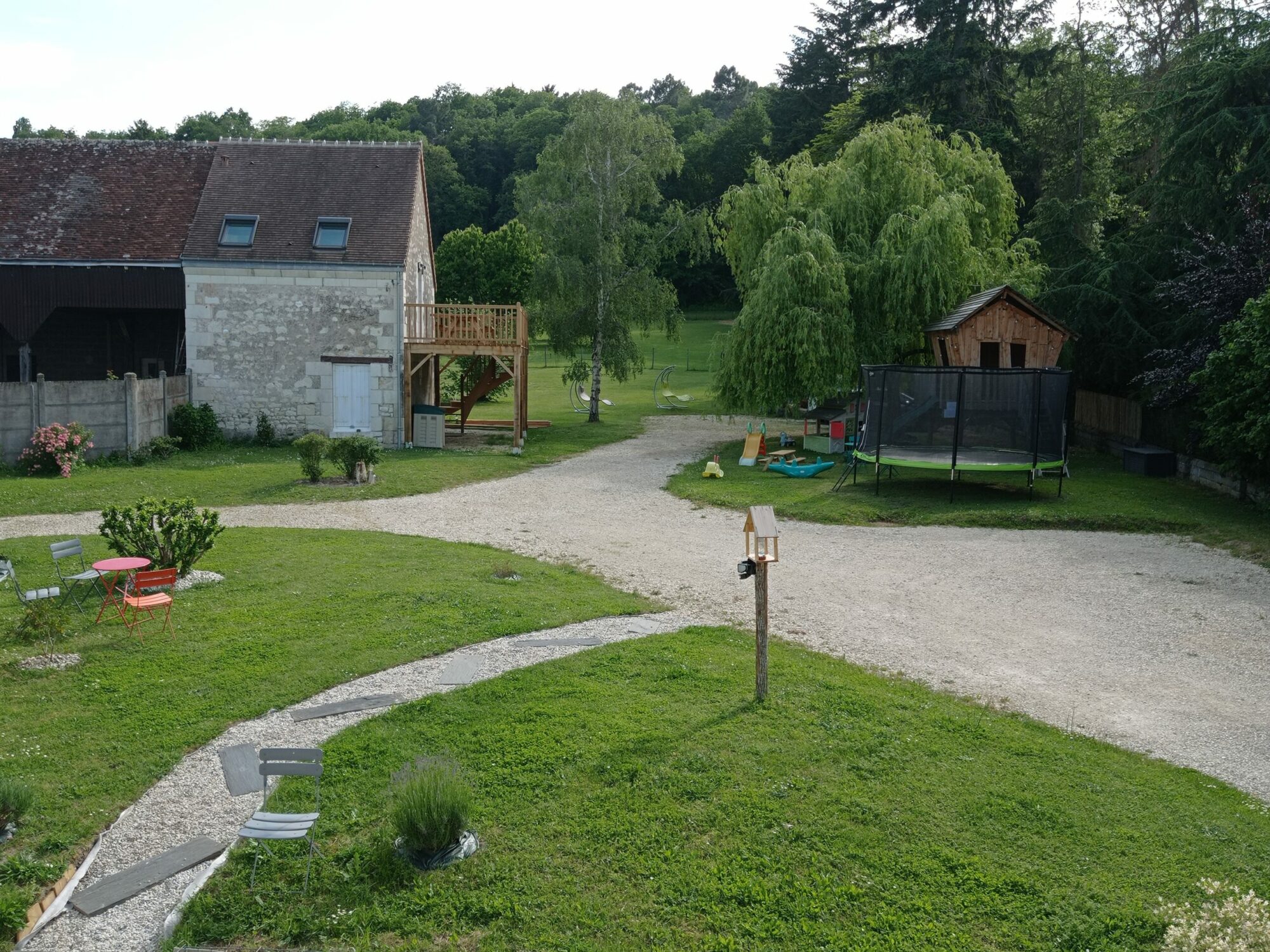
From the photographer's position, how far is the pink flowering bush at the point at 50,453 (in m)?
21.4

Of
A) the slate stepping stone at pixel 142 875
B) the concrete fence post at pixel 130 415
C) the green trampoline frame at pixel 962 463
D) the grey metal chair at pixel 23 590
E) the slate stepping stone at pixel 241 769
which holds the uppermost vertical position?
the concrete fence post at pixel 130 415

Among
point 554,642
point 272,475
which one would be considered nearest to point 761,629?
point 554,642

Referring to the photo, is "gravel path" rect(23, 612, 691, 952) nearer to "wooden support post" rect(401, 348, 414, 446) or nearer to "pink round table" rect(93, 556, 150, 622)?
"pink round table" rect(93, 556, 150, 622)

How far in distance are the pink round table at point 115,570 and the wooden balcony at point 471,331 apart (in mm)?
15444

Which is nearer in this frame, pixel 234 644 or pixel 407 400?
pixel 234 644

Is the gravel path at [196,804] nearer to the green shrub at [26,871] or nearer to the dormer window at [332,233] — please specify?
the green shrub at [26,871]

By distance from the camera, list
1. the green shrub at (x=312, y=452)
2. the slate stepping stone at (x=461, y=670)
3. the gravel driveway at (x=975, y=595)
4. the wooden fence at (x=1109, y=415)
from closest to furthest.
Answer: the gravel driveway at (x=975, y=595) < the slate stepping stone at (x=461, y=670) < the green shrub at (x=312, y=452) < the wooden fence at (x=1109, y=415)

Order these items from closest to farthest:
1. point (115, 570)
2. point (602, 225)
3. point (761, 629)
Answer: point (761, 629) < point (115, 570) < point (602, 225)

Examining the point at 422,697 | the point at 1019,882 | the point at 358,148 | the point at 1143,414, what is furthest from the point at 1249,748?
the point at 358,148

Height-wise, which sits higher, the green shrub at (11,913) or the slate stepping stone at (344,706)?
the slate stepping stone at (344,706)

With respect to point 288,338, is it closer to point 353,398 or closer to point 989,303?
point 353,398

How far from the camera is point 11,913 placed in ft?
19.9

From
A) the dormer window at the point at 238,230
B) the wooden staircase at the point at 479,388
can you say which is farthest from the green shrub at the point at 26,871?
the wooden staircase at the point at 479,388

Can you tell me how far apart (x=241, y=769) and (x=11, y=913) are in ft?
6.84
